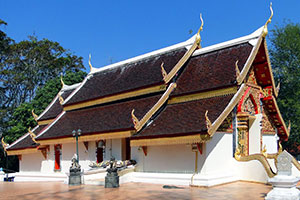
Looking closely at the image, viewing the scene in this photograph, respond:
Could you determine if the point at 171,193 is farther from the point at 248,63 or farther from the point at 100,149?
the point at 100,149

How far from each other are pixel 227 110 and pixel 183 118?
5.06 ft

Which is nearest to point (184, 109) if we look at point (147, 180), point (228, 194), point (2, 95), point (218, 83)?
point (218, 83)

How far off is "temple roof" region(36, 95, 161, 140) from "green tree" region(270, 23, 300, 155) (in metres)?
12.1

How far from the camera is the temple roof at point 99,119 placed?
43.8 ft

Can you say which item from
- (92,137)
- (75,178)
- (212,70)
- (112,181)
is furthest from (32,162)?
(212,70)

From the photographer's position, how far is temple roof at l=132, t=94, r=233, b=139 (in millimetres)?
10930

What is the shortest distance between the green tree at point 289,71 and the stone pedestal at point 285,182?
633 inches

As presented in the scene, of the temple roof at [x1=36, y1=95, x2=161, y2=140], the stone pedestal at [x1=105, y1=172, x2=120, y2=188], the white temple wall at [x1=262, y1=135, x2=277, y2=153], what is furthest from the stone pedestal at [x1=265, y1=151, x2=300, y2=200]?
the white temple wall at [x1=262, y1=135, x2=277, y2=153]

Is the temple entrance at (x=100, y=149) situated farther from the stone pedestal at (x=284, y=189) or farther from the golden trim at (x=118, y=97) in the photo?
the stone pedestal at (x=284, y=189)

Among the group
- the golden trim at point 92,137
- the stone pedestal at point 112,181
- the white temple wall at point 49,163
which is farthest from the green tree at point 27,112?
the stone pedestal at point 112,181

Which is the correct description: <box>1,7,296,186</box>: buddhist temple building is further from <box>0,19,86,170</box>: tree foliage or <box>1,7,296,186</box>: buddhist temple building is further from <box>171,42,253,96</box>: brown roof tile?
<box>0,19,86,170</box>: tree foliage

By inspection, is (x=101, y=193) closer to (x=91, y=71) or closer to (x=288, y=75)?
(x=91, y=71)

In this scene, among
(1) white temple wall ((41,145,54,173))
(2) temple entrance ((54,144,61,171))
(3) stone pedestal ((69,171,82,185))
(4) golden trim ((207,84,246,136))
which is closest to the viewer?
(4) golden trim ((207,84,246,136))

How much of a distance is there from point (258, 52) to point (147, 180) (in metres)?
6.11
